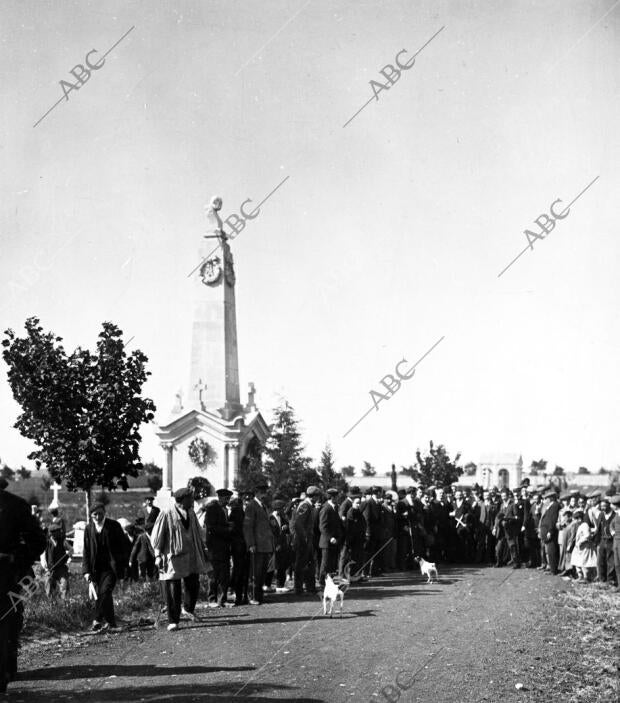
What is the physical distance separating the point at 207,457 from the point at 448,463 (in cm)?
958

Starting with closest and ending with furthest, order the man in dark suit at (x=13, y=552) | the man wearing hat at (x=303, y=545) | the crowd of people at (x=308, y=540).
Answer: the man in dark suit at (x=13, y=552) → the crowd of people at (x=308, y=540) → the man wearing hat at (x=303, y=545)

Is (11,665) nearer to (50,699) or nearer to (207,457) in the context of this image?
(50,699)

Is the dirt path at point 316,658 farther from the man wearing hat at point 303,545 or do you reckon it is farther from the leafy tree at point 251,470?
the leafy tree at point 251,470

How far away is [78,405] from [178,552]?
6.61 m

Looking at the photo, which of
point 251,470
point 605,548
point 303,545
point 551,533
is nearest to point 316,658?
point 303,545

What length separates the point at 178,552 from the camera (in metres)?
9.80

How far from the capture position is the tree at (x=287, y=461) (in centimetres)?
2209

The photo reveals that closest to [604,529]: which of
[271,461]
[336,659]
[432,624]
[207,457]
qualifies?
[432,624]

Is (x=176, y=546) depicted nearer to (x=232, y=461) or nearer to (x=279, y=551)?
(x=279, y=551)

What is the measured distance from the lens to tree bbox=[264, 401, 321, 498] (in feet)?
72.5

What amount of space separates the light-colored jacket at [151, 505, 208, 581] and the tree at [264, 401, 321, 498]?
11.4 meters

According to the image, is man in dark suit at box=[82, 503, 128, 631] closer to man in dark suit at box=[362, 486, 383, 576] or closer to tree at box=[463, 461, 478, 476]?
man in dark suit at box=[362, 486, 383, 576]

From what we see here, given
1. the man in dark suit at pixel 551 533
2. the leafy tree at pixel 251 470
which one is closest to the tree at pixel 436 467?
the leafy tree at pixel 251 470

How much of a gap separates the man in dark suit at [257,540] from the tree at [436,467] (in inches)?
798
